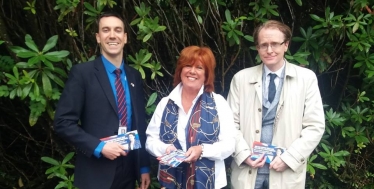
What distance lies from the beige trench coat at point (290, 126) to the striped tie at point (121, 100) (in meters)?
0.72

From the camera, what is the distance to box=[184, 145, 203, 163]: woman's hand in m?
2.50

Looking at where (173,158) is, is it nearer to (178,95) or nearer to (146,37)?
(178,95)

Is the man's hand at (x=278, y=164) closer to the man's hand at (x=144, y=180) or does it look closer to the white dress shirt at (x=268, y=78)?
the white dress shirt at (x=268, y=78)

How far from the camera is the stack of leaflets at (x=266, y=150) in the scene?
2.69 m

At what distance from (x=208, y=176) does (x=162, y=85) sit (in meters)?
1.14

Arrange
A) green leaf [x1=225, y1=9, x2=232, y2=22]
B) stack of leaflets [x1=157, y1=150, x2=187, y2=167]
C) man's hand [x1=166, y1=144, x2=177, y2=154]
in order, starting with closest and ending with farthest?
stack of leaflets [x1=157, y1=150, x2=187, y2=167]
man's hand [x1=166, y1=144, x2=177, y2=154]
green leaf [x1=225, y1=9, x2=232, y2=22]

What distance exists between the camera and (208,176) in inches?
103

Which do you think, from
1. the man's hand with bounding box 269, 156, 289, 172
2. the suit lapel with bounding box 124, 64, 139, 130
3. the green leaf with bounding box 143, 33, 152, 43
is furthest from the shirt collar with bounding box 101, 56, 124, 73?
the man's hand with bounding box 269, 156, 289, 172

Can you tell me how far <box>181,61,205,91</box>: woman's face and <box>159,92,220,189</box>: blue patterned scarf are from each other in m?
0.11

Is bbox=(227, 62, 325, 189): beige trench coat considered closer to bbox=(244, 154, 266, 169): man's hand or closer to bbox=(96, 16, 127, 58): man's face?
bbox=(244, 154, 266, 169): man's hand

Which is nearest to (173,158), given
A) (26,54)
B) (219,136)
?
(219,136)

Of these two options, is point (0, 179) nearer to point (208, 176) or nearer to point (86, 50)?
point (86, 50)

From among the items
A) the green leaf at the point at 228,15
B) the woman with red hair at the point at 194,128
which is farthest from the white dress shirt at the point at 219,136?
the green leaf at the point at 228,15

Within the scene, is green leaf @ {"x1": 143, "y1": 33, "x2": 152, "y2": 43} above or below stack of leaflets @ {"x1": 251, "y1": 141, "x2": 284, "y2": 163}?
above
